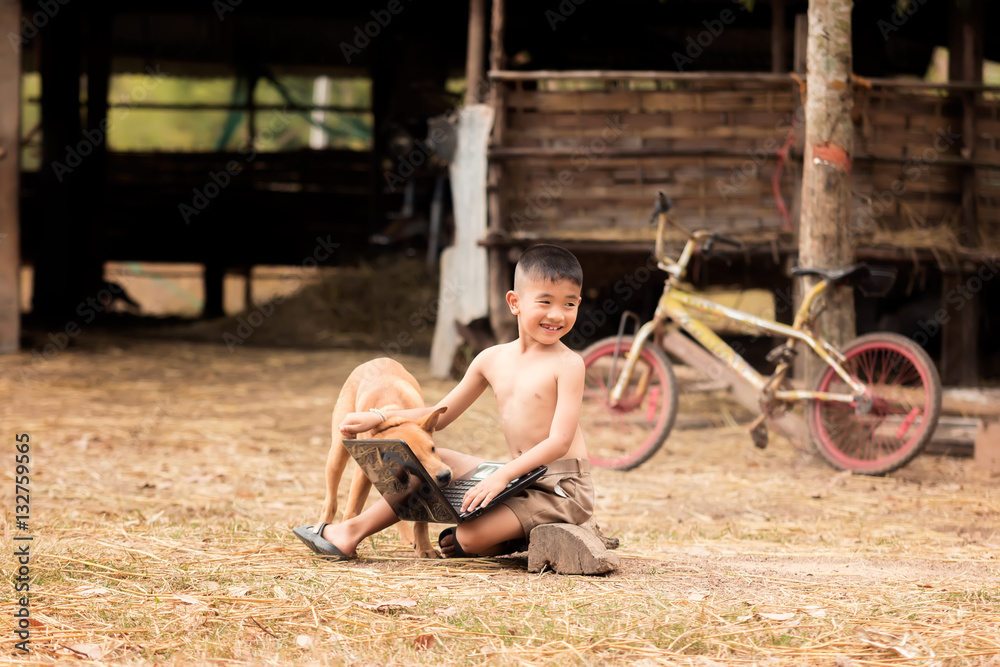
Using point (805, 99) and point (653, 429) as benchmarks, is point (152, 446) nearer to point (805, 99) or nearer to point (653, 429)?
point (653, 429)

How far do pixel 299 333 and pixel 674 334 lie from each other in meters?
5.83

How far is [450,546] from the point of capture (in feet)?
10.5

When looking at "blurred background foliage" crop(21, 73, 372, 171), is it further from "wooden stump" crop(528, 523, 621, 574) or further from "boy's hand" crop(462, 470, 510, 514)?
"wooden stump" crop(528, 523, 621, 574)

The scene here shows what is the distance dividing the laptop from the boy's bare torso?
149 mm

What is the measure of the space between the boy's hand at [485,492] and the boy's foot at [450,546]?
0.26 m

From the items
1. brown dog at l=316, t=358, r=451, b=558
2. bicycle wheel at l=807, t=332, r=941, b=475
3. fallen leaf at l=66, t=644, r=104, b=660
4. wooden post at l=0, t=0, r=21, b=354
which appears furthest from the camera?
wooden post at l=0, t=0, r=21, b=354

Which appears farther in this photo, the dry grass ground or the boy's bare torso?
the boy's bare torso

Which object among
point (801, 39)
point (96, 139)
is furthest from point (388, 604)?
point (96, 139)

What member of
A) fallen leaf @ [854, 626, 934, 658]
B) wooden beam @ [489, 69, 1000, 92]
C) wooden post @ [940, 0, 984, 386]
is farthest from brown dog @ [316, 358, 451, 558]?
wooden post @ [940, 0, 984, 386]

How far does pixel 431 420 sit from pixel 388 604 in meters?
0.70

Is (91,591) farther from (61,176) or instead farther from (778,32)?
(61,176)

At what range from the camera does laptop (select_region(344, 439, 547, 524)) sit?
114 inches

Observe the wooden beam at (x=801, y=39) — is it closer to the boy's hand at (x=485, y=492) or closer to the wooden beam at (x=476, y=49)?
the wooden beam at (x=476, y=49)

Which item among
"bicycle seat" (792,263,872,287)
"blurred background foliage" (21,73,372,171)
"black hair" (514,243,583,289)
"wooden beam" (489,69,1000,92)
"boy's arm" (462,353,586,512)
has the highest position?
"blurred background foliage" (21,73,372,171)
